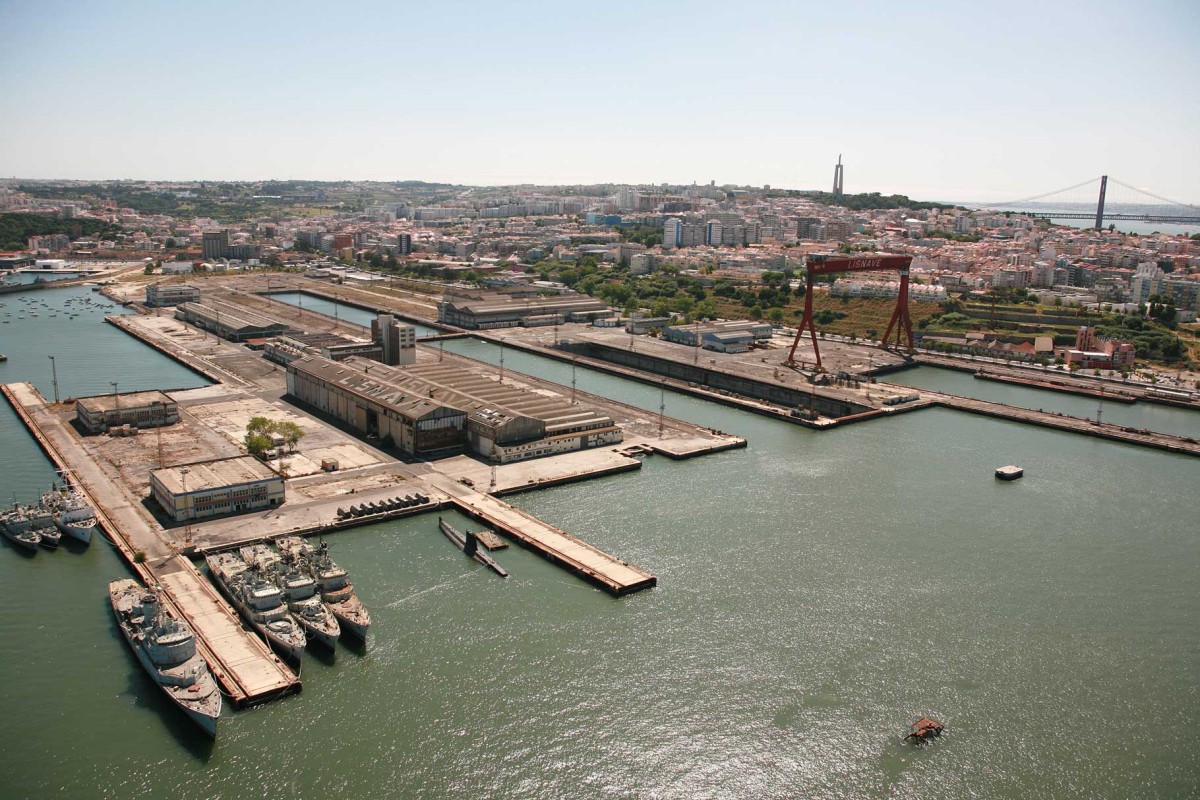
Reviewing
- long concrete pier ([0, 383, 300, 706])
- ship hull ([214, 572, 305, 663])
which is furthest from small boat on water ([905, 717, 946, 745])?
ship hull ([214, 572, 305, 663])

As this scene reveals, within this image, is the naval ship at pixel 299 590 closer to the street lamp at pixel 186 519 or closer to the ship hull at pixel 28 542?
the street lamp at pixel 186 519

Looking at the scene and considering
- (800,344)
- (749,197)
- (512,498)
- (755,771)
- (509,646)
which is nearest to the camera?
(755,771)

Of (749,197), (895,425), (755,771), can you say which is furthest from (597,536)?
(749,197)

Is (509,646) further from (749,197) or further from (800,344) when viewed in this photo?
(749,197)

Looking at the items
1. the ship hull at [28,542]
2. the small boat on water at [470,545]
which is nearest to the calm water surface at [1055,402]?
the small boat on water at [470,545]

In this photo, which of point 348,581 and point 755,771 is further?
point 348,581

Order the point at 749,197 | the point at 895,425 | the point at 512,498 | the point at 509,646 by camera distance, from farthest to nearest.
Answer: the point at 749,197 < the point at 895,425 < the point at 512,498 < the point at 509,646

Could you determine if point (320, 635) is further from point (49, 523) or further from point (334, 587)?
point (49, 523)
